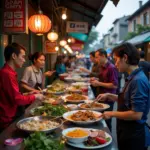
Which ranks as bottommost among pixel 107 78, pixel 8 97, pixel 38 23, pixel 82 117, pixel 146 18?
pixel 82 117

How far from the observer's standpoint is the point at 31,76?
568cm

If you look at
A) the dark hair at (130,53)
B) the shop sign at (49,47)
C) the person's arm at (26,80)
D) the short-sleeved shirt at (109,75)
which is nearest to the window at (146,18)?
the shop sign at (49,47)

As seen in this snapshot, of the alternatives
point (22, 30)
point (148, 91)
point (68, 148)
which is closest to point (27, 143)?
point (68, 148)

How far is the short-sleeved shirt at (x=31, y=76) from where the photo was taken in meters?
5.60

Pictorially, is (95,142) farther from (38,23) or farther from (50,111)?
(38,23)

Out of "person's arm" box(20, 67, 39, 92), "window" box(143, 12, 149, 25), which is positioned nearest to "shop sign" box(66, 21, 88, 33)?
"person's arm" box(20, 67, 39, 92)

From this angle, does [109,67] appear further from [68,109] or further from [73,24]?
[73,24]

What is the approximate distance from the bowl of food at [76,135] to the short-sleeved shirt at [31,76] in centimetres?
312

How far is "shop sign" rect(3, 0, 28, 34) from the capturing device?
4.69 metres

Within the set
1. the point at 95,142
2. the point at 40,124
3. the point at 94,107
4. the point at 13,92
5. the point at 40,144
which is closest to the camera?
the point at 40,144

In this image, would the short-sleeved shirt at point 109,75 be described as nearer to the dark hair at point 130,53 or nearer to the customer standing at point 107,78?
the customer standing at point 107,78

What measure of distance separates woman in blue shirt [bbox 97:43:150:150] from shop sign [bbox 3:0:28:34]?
2372 mm

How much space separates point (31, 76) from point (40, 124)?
287 centimetres

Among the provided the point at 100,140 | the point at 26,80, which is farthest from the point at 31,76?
the point at 100,140
